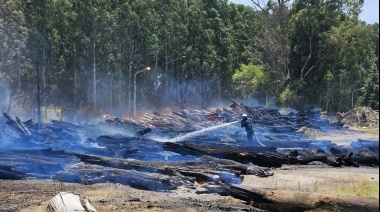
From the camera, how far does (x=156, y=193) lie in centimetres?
1358

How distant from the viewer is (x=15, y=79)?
5181cm

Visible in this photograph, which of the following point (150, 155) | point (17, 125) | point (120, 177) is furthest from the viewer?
point (17, 125)

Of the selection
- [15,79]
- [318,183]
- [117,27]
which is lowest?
[318,183]

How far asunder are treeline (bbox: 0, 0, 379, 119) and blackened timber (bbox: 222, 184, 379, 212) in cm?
3893

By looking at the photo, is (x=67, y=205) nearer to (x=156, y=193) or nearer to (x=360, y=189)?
(x=156, y=193)

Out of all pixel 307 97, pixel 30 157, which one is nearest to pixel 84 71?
pixel 307 97

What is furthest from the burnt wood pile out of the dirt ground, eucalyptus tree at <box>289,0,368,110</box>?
eucalyptus tree at <box>289,0,368,110</box>

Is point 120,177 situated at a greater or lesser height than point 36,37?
lesser

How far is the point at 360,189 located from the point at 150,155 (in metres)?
10.3

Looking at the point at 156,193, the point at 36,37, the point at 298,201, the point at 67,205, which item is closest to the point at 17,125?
the point at 156,193

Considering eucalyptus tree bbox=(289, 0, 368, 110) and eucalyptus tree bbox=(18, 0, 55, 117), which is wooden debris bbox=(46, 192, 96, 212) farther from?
eucalyptus tree bbox=(18, 0, 55, 117)

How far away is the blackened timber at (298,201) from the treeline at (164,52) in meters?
38.9

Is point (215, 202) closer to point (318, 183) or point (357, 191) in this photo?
point (357, 191)

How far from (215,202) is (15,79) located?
1758 inches
